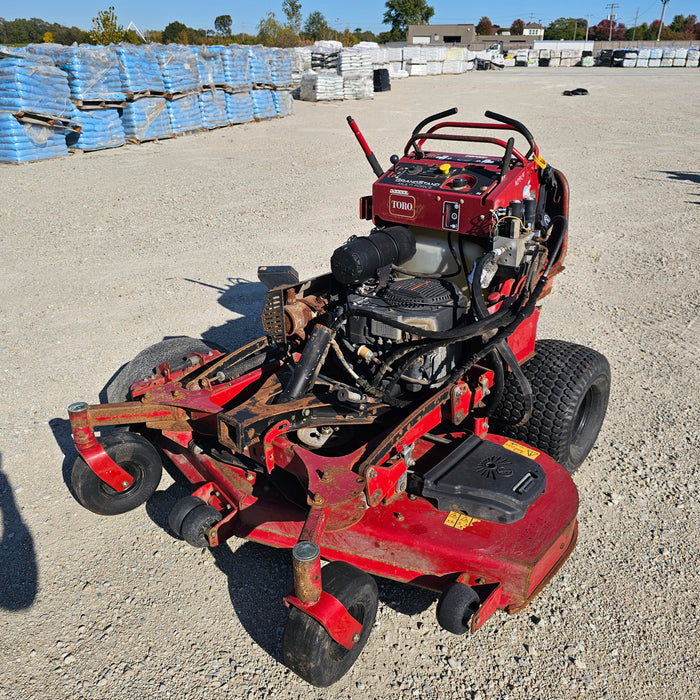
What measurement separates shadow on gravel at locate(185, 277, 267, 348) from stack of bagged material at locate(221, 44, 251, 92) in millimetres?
12242

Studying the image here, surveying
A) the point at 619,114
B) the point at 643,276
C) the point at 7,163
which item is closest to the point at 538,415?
the point at 643,276

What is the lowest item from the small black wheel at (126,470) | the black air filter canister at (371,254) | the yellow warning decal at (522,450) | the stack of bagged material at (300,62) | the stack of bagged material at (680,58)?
the stack of bagged material at (680,58)

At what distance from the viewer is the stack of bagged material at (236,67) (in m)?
17.3

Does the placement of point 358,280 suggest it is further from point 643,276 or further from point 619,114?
point 619,114

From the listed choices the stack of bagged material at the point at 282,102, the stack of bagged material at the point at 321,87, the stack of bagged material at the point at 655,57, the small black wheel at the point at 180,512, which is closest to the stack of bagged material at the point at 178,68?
the stack of bagged material at the point at 282,102

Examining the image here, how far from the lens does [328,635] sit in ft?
8.70

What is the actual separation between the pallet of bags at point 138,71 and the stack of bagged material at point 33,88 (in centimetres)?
140

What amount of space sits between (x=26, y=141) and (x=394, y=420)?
1291 cm

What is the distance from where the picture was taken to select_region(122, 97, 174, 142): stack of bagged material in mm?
15266

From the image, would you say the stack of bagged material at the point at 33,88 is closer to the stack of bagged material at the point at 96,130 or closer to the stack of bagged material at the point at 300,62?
the stack of bagged material at the point at 96,130

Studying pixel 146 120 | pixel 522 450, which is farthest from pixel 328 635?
pixel 146 120

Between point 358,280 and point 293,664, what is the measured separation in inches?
79.6

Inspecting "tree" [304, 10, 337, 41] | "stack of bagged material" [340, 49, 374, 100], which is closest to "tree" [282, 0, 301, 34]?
"tree" [304, 10, 337, 41]

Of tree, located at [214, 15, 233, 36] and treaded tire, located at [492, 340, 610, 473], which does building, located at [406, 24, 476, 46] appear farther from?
treaded tire, located at [492, 340, 610, 473]
